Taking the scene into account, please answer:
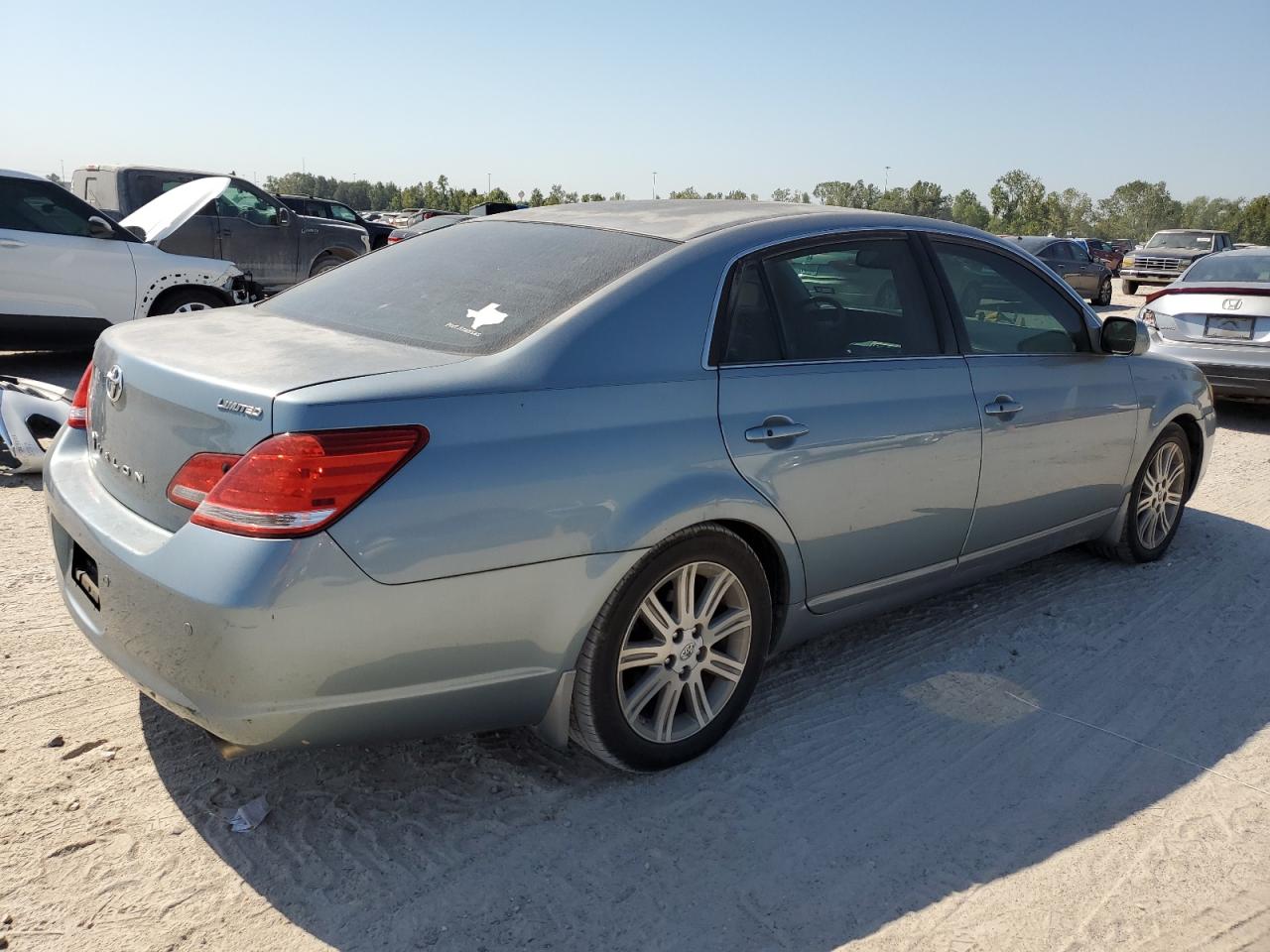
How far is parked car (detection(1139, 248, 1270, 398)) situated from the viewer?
344 inches

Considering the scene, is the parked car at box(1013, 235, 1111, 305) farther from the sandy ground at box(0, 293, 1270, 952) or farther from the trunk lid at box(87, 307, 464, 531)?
the trunk lid at box(87, 307, 464, 531)

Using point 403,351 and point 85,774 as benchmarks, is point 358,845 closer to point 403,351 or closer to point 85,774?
point 85,774

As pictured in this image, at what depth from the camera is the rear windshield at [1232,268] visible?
9.46 m

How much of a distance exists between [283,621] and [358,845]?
0.75 m

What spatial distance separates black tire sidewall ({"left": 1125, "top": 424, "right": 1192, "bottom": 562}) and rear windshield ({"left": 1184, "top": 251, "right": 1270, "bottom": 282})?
503cm

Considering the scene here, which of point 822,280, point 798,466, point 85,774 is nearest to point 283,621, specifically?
point 85,774

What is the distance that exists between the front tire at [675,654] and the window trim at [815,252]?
550 millimetres

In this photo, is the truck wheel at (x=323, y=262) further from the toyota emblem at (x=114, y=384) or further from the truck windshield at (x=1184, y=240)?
the truck windshield at (x=1184, y=240)

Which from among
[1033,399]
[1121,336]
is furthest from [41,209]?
[1121,336]

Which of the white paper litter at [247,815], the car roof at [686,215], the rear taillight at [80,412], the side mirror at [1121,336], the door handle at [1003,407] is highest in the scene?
the car roof at [686,215]

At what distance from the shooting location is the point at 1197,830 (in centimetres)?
300

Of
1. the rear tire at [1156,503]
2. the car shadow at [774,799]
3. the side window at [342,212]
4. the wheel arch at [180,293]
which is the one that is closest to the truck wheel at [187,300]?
the wheel arch at [180,293]

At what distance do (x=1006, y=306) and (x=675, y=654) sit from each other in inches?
85.6

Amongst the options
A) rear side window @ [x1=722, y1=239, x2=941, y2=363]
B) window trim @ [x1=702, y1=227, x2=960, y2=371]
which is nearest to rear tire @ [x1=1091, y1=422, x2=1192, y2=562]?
window trim @ [x1=702, y1=227, x2=960, y2=371]
